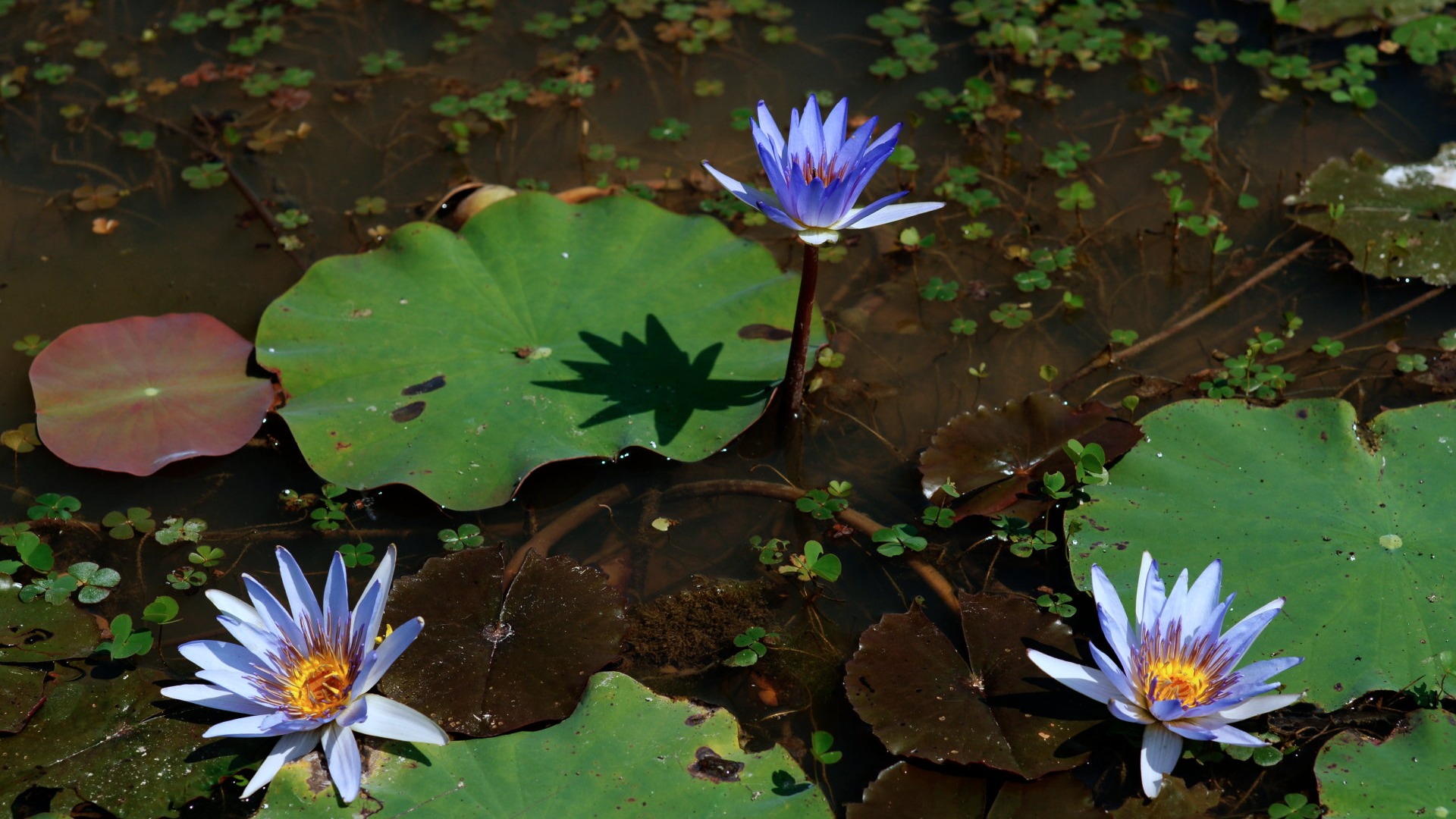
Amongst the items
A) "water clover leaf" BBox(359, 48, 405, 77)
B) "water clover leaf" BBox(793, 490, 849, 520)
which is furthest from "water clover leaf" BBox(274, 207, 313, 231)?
"water clover leaf" BBox(793, 490, 849, 520)

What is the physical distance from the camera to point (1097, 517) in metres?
3.02

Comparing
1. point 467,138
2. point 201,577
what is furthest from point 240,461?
point 467,138

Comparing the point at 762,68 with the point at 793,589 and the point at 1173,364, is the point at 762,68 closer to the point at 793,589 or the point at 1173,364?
the point at 1173,364

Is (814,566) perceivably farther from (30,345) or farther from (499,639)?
(30,345)

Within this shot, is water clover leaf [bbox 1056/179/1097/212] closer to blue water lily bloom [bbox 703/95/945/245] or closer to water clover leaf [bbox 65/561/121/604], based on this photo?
blue water lily bloom [bbox 703/95/945/245]

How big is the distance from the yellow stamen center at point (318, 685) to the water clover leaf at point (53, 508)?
124cm

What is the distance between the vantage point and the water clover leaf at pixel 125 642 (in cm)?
285

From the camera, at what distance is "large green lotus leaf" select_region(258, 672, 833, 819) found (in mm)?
2398

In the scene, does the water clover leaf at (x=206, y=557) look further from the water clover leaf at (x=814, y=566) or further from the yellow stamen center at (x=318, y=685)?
the water clover leaf at (x=814, y=566)

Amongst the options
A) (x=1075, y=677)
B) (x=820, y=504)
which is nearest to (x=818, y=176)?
(x=820, y=504)

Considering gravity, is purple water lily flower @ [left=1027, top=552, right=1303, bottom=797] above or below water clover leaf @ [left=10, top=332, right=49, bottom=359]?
above

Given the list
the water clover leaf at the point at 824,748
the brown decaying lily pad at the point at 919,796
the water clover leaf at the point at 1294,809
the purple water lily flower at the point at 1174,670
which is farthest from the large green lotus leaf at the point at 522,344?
the water clover leaf at the point at 1294,809

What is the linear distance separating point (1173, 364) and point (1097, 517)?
102 centimetres

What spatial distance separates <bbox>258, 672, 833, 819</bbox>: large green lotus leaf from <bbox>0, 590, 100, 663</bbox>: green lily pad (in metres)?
0.85
